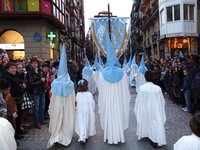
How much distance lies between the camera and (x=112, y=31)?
16453mm

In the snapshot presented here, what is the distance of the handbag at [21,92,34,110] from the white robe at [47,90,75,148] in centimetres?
129

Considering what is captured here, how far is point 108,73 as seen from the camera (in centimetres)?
702

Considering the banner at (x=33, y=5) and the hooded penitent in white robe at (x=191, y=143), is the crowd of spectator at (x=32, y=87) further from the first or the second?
the banner at (x=33, y=5)

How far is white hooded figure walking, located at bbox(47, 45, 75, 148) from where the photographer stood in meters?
7.04

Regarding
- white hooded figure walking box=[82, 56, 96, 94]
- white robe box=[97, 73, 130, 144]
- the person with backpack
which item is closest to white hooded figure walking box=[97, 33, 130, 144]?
white robe box=[97, 73, 130, 144]

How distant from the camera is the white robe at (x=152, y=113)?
6.60m

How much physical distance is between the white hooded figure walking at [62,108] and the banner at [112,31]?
7998 millimetres

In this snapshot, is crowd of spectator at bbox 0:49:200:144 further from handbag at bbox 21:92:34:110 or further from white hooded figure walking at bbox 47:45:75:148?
white hooded figure walking at bbox 47:45:75:148

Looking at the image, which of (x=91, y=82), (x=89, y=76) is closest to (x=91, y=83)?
(x=91, y=82)

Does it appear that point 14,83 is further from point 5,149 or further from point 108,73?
point 5,149

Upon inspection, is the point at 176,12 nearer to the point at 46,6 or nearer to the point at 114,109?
the point at 46,6

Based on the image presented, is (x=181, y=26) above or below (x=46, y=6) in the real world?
below

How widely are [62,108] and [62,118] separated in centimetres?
22

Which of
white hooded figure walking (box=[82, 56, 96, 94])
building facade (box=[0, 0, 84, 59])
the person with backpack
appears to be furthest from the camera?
building facade (box=[0, 0, 84, 59])
